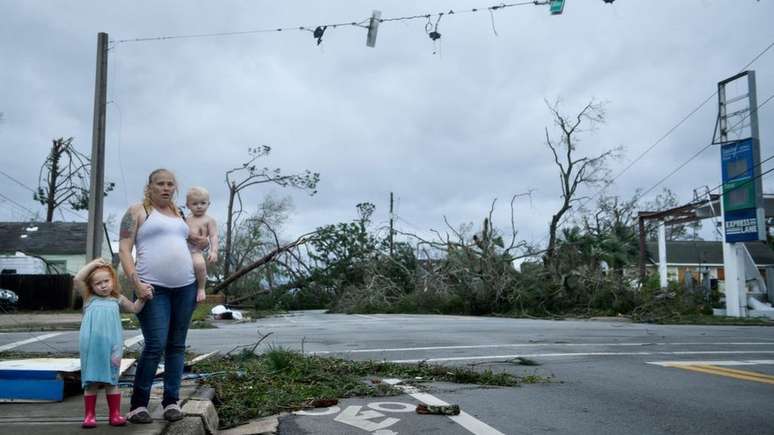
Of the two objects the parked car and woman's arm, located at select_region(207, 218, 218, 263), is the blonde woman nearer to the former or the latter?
woman's arm, located at select_region(207, 218, 218, 263)

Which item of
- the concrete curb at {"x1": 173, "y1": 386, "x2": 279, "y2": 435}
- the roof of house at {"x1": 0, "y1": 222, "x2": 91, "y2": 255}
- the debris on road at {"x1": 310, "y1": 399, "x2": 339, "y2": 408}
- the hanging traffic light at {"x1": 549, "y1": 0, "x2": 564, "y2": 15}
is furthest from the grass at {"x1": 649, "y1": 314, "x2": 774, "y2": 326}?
the roof of house at {"x1": 0, "y1": 222, "x2": 91, "y2": 255}

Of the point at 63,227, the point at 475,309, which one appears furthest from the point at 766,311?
the point at 63,227

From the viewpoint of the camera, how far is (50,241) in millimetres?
42781

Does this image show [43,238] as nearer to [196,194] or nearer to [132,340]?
[132,340]

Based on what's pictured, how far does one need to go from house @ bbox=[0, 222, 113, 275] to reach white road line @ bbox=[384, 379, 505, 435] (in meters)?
39.2

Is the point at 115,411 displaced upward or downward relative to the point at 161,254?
downward

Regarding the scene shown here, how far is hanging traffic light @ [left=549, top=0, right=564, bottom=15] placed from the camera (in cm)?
977

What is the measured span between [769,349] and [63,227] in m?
42.8

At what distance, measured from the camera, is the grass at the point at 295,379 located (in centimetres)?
537

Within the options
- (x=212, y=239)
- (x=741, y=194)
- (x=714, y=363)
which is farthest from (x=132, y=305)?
(x=741, y=194)

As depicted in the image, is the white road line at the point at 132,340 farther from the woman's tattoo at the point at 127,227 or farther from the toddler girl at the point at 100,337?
the woman's tattoo at the point at 127,227

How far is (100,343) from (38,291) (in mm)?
28336

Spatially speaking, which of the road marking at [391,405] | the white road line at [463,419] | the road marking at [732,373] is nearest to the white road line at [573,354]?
the road marking at [732,373]

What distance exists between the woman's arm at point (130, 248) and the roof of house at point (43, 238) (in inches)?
1617
